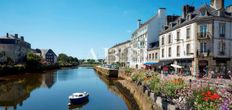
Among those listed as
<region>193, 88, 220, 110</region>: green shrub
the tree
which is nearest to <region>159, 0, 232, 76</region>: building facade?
<region>193, 88, 220, 110</region>: green shrub

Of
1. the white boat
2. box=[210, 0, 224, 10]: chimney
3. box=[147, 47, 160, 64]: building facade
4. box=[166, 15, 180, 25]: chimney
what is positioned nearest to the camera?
the white boat

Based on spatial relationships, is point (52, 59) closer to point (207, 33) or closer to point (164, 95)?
point (207, 33)

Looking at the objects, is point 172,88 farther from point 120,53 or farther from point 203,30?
point 120,53

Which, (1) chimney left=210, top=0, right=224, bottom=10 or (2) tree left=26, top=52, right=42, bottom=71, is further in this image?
(2) tree left=26, top=52, right=42, bottom=71

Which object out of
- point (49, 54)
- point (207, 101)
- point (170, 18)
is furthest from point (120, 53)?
point (207, 101)

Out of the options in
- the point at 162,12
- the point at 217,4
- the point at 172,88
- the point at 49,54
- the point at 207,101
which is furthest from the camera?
the point at 49,54

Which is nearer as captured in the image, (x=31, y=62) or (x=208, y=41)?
(x=208, y=41)

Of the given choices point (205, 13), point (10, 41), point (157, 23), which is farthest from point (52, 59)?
point (205, 13)

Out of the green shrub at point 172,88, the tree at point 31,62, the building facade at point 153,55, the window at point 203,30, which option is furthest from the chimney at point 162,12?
the green shrub at point 172,88

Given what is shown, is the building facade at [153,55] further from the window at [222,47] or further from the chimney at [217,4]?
the window at [222,47]

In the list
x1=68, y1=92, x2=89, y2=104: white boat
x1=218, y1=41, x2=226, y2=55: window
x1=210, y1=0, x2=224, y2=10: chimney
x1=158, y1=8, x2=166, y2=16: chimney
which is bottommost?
x1=68, y1=92, x2=89, y2=104: white boat

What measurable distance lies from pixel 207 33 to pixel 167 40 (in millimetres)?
11838

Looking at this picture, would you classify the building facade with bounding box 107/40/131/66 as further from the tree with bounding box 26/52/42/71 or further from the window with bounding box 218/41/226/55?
the window with bounding box 218/41/226/55

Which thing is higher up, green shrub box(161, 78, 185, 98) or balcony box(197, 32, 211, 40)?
balcony box(197, 32, 211, 40)
